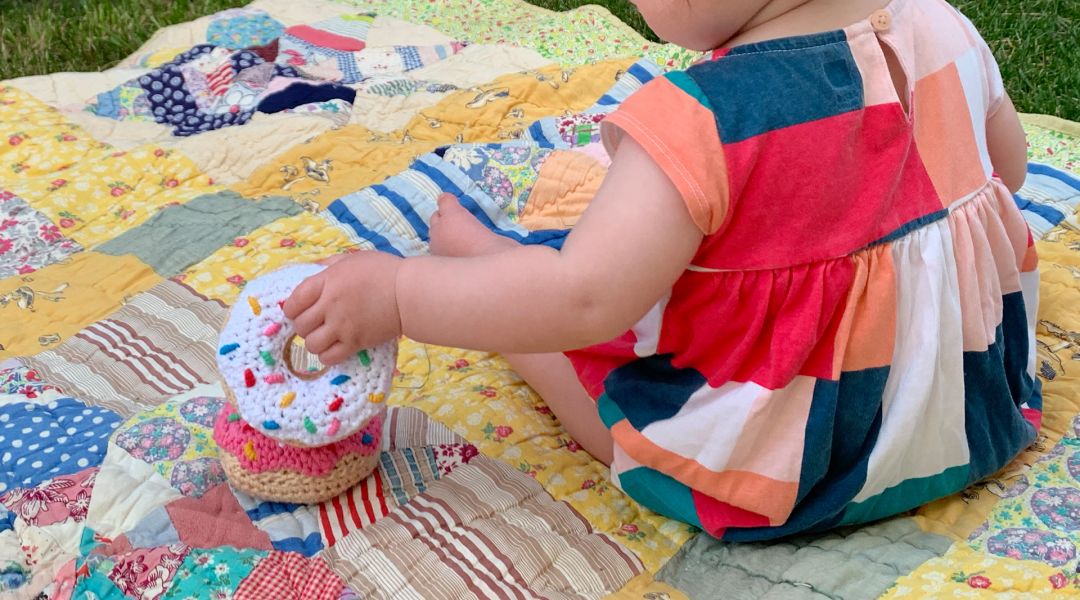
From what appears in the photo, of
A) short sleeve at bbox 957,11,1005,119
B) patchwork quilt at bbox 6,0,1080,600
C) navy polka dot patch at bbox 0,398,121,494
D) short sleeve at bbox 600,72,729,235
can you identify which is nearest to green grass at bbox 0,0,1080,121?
patchwork quilt at bbox 6,0,1080,600

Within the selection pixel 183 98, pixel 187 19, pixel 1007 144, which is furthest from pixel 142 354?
pixel 187 19

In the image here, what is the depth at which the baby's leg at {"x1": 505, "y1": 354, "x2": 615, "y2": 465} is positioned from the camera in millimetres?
1193

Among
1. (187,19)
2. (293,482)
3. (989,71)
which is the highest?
(989,71)

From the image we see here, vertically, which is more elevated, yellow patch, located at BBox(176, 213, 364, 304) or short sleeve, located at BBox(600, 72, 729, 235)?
short sleeve, located at BBox(600, 72, 729, 235)

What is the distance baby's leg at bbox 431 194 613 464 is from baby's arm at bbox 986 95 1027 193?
541 millimetres

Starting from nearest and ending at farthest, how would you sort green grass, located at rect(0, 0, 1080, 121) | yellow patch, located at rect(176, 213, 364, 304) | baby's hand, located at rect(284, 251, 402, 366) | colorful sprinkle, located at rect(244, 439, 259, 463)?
baby's hand, located at rect(284, 251, 402, 366) < colorful sprinkle, located at rect(244, 439, 259, 463) < yellow patch, located at rect(176, 213, 364, 304) < green grass, located at rect(0, 0, 1080, 121)

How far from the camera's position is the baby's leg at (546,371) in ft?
3.93

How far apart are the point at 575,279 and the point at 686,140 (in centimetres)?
15

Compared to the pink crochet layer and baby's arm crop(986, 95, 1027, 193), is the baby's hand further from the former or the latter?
baby's arm crop(986, 95, 1027, 193)

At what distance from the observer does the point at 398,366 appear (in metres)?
1.37

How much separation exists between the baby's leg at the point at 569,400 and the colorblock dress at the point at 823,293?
85 mm

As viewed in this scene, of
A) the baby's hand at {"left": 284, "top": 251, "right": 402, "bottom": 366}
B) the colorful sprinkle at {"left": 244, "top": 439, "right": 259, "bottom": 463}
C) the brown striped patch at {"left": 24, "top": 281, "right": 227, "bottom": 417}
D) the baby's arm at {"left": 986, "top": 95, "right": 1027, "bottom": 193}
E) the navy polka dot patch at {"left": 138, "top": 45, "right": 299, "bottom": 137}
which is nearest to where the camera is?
the baby's hand at {"left": 284, "top": 251, "right": 402, "bottom": 366}

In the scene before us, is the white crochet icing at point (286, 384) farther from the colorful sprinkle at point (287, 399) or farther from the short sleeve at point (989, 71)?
the short sleeve at point (989, 71)

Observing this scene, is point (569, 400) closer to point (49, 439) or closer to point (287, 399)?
point (287, 399)
